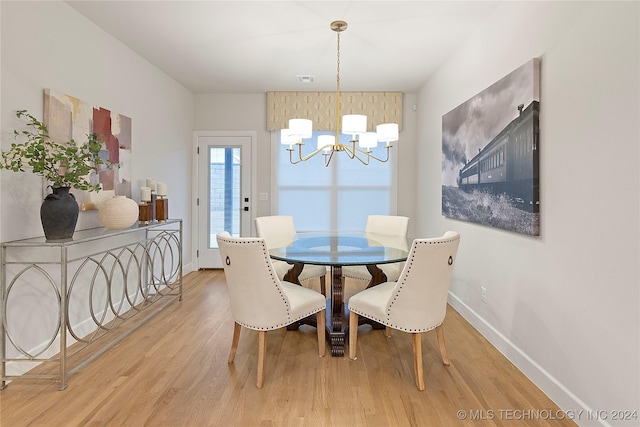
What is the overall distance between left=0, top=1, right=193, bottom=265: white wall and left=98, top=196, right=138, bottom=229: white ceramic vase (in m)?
0.27

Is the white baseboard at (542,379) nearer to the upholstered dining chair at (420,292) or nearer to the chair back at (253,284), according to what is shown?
the upholstered dining chair at (420,292)

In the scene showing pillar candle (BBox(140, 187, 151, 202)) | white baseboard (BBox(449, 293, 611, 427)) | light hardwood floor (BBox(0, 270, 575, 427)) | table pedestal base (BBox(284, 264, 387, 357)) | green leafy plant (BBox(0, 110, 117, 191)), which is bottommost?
light hardwood floor (BBox(0, 270, 575, 427))

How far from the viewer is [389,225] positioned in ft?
11.7

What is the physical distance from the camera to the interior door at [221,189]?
16.4 feet

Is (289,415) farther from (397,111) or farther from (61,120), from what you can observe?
(397,111)

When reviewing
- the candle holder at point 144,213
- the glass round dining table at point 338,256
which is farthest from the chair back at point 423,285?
the candle holder at point 144,213

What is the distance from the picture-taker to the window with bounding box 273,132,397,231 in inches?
197

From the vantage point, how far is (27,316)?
7.36 ft

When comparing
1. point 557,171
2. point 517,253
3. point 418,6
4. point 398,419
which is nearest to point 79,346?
point 398,419

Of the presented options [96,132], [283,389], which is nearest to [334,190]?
[96,132]

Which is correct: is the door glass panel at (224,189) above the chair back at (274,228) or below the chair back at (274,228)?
above

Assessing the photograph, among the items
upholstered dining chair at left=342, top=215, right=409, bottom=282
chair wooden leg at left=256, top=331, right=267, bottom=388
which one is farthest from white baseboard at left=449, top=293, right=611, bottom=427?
chair wooden leg at left=256, top=331, right=267, bottom=388

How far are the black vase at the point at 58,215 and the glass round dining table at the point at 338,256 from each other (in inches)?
49.3

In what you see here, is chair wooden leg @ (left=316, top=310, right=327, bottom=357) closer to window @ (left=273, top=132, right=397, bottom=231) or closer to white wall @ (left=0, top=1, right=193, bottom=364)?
white wall @ (left=0, top=1, right=193, bottom=364)
